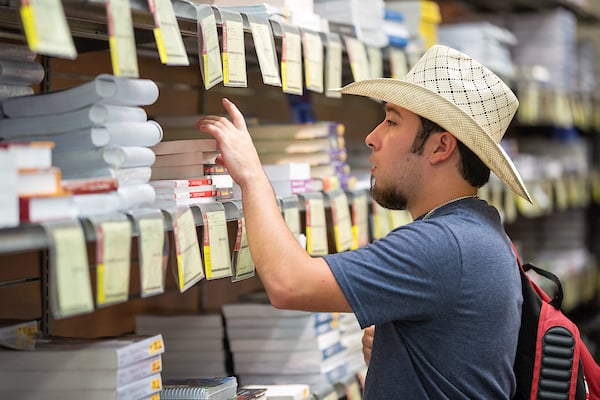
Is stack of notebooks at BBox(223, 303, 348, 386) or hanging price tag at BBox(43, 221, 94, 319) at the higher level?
hanging price tag at BBox(43, 221, 94, 319)

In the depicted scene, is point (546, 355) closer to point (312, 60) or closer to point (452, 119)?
point (452, 119)

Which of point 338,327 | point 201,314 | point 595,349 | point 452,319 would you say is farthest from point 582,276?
point 452,319

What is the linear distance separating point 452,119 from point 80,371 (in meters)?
1.03

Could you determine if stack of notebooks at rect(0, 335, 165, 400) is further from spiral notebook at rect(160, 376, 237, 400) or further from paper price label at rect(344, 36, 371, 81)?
paper price label at rect(344, 36, 371, 81)

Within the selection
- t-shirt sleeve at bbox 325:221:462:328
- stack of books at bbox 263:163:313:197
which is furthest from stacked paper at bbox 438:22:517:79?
t-shirt sleeve at bbox 325:221:462:328

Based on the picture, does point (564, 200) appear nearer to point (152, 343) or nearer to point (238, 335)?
point (238, 335)

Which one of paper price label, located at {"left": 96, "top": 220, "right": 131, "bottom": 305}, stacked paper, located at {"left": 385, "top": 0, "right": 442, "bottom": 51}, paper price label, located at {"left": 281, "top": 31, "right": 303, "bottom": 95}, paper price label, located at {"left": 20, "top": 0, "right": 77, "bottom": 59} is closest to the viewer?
paper price label, located at {"left": 20, "top": 0, "right": 77, "bottom": 59}

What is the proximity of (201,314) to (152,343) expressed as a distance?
85 centimetres

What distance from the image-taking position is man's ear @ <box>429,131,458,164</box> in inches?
88.7

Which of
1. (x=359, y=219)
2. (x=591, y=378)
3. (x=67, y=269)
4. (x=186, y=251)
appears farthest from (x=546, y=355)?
(x=67, y=269)

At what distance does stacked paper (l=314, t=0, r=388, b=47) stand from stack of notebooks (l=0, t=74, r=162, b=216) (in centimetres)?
117

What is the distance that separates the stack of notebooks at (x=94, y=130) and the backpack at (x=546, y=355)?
1.01m

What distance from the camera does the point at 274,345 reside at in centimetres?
290

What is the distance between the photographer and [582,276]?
19.1 feet
